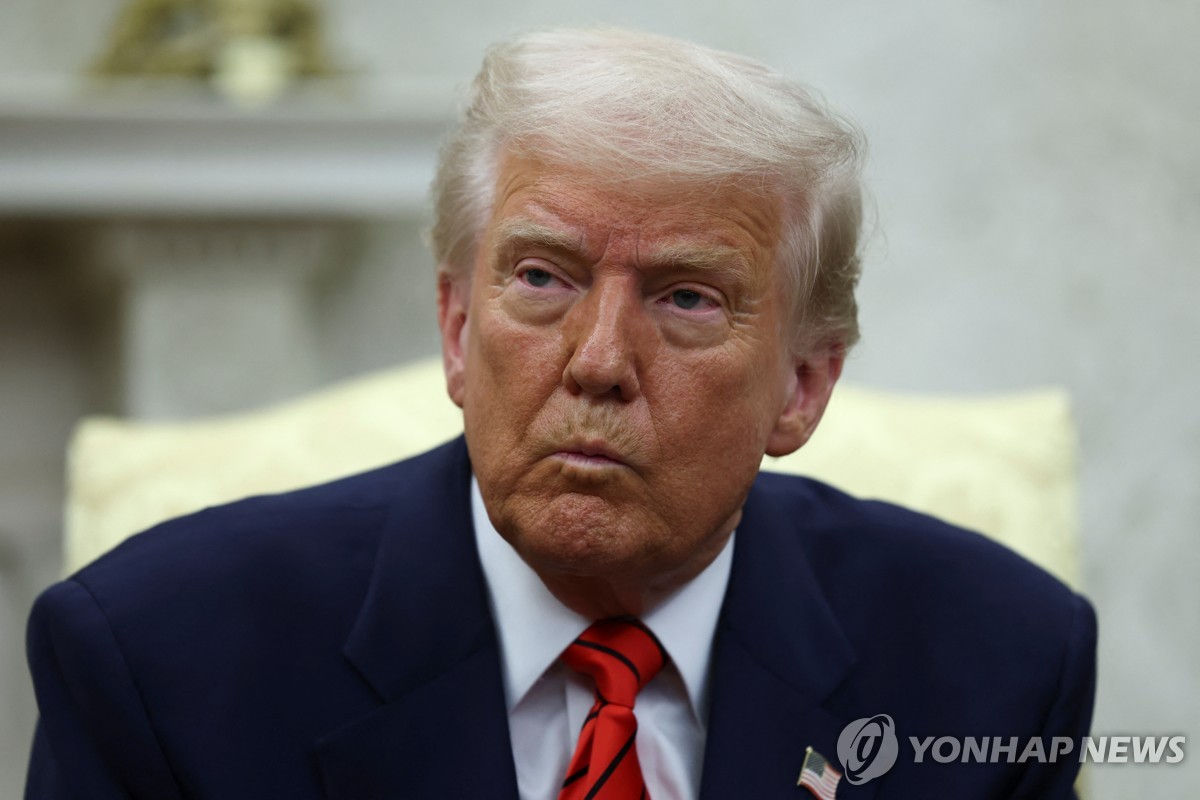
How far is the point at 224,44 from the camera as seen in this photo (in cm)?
303

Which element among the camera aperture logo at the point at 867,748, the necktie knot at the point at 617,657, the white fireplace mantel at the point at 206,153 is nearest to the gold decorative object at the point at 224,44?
the white fireplace mantel at the point at 206,153

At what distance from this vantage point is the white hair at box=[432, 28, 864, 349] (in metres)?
1.35

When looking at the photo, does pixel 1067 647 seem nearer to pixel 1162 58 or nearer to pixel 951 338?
pixel 951 338

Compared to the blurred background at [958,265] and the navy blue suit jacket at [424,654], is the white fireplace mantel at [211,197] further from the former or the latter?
the navy blue suit jacket at [424,654]

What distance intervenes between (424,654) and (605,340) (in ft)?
1.24

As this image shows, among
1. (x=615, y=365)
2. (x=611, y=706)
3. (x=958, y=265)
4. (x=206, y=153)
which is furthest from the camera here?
(x=958, y=265)

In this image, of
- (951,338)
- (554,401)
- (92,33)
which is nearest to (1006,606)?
(554,401)

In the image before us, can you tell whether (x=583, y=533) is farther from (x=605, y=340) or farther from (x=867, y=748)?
(x=867, y=748)

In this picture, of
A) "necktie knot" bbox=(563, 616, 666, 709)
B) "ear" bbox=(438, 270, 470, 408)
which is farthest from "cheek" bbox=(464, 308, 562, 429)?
"necktie knot" bbox=(563, 616, 666, 709)

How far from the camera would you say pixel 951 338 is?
11.3 ft

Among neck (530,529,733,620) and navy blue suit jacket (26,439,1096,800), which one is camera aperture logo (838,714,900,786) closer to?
navy blue suit jacket (26,439,1096,800)

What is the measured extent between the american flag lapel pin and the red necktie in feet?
0.58

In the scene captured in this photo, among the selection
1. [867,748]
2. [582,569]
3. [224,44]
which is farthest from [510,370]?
[224,44]

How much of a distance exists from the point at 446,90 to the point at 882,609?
6.32ft
